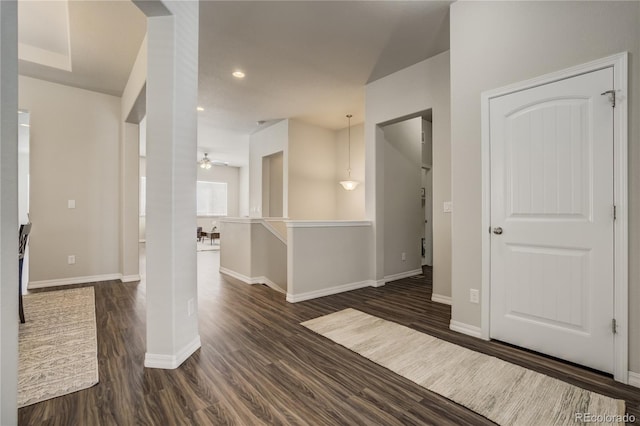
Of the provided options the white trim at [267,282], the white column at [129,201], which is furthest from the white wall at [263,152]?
the white column at [129,201]

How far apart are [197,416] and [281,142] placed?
17.7ft

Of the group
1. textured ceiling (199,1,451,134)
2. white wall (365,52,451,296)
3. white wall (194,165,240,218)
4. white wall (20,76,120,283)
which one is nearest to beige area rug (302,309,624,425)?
white wall (365,52,451,296)

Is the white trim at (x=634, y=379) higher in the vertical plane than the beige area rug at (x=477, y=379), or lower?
higher

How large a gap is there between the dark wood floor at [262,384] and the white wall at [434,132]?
106 centimetres

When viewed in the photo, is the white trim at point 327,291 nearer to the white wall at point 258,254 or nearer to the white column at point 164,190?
the white wall at point 258,254

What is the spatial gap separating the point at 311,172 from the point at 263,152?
1.30 meters

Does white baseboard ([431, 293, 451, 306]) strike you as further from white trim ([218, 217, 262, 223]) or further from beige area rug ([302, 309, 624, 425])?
white trim ([218, 217, 262, 223])

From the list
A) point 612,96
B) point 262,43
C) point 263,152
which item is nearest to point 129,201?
point 263,152

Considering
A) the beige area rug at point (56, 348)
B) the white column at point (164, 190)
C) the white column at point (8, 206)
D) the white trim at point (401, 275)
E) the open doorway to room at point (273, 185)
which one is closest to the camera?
the white column at point (8, 206)

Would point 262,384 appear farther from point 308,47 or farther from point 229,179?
point 229,179

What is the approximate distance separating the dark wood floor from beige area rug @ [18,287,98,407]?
9cm

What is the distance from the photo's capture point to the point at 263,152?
22.5 ft

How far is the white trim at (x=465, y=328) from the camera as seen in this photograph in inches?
102

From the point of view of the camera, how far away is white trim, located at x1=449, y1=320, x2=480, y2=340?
2582mm
